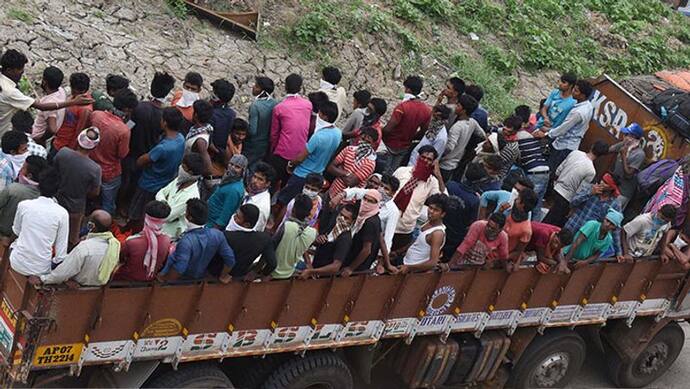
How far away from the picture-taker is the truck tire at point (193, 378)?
725 centimetres

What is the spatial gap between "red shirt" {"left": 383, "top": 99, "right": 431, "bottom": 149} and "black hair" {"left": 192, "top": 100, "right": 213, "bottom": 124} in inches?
91.2

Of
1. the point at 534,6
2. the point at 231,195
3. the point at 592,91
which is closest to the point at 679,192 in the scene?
the point at 592,91

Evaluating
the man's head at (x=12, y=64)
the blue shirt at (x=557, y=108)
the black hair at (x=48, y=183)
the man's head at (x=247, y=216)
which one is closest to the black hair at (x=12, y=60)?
the man's head at (x=12, y=64)

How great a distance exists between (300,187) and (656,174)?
12.2 feet

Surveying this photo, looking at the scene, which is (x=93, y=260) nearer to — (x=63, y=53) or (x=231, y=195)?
(x=231, y=195)

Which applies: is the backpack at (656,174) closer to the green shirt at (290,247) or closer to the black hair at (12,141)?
the green shirt at (290,247)

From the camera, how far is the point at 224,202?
303 inches

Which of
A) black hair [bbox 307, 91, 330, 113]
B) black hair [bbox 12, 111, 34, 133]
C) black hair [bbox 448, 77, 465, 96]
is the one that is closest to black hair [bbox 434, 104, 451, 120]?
black hair [bbox 448, 77, 465, 96]

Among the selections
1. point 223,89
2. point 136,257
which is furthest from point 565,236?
point 136,257

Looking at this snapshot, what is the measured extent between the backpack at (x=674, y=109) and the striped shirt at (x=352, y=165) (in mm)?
3412

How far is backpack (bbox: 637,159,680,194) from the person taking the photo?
9883 mm

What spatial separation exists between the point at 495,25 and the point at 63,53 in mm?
7880

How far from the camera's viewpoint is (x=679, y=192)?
31.4 feet

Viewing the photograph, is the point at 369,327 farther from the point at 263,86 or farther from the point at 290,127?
the point at 263,86
